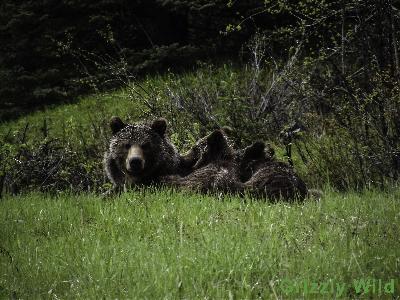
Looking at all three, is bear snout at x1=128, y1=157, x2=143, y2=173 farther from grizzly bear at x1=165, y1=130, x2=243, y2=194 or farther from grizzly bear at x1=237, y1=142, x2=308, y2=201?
grizzly bear at x1=237, y1=142, x2=308, y2=201

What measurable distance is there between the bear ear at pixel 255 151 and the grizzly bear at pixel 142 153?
0.89 meters

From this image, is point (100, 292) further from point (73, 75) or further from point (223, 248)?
point (73, 75)

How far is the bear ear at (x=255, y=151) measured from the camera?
7.01 m

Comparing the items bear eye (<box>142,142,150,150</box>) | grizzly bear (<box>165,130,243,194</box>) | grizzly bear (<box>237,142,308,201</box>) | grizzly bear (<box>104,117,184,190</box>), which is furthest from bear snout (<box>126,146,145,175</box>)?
grizzly bear (<box>237,142,308,201</box>)

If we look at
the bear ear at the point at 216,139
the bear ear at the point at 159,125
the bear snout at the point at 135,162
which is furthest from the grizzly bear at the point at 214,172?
the bear ear at the point at 159,125

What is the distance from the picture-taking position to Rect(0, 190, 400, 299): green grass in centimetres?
378

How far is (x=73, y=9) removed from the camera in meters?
18.8

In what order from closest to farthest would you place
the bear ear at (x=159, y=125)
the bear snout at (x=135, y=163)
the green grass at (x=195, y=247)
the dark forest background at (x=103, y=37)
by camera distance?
the green grass at (x=195, y=247) < the bear snout at (x=135, y=163) < the bear ear at (x=159, y=125) < the dark forest background at (x=103, y=37)

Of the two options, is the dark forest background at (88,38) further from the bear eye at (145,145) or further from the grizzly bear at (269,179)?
the grizzly bear at (269,179)

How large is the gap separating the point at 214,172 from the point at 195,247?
7.81 ft

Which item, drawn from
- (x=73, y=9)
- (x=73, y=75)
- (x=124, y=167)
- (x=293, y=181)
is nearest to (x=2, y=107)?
(x=73, y=75)

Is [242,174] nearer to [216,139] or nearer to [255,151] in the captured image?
[255,151]

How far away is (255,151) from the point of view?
7086 millimetres

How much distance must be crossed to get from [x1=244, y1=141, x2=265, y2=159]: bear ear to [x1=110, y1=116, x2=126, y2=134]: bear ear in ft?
5.14
